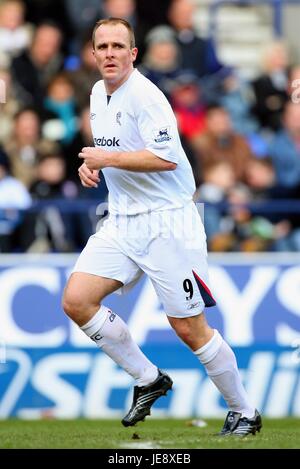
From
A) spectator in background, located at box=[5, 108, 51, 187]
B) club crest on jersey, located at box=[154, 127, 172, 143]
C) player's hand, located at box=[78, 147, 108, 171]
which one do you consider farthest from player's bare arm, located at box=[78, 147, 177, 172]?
spectator in background, located at box=[5, 108, 51, 187]

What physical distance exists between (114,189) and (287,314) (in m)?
4.61

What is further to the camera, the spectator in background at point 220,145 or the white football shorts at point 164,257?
the spectator in background at point 220,145

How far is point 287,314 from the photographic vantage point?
12.8 m

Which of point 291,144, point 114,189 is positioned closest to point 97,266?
point 114,189

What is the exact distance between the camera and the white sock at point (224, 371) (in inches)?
337

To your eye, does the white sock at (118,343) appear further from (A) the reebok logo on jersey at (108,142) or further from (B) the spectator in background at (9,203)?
(B) the spectator in background at (9,203)

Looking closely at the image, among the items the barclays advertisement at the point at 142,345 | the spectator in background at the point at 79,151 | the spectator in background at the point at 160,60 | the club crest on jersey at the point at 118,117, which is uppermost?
the spectator in background at the point at 160,60

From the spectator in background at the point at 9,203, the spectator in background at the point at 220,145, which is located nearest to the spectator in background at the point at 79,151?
the spectator in background at the point at 9,203

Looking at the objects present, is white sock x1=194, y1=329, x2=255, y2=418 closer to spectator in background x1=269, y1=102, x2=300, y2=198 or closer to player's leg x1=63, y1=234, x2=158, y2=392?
player's leg x1=63, y1=234, x2=158, y2=392

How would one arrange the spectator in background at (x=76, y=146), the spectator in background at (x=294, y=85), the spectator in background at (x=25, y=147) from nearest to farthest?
the spectator in background at (x=25, y=147) → the spectator in background at (x=76, y=146) → the spectator in background at (x=294, y=85)

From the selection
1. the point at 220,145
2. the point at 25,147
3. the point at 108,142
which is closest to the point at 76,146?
the point at 25,147

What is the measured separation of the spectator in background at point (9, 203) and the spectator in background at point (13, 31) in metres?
2.37

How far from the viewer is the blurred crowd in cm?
1383

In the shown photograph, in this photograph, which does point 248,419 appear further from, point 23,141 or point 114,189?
point 23,141
